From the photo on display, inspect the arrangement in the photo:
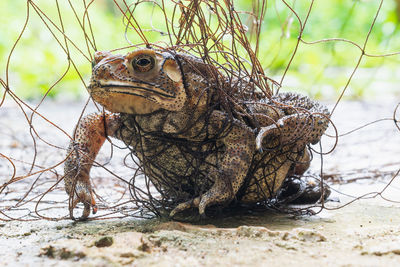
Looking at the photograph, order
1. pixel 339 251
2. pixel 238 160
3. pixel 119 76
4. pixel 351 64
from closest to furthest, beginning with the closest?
1. pixel 339 251
2. pixel 119 76
3. pixel 238 160
4. pixel 351 64

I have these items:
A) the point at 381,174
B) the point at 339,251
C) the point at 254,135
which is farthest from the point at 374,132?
the point at 339,251

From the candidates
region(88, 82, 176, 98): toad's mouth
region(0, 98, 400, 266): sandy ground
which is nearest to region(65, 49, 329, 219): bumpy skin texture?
region(88, 82, 176, 98): toad's mouth

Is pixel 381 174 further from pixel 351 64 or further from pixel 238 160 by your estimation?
pixel 351 64

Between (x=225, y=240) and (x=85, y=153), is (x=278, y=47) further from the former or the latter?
(x=225, y=240)

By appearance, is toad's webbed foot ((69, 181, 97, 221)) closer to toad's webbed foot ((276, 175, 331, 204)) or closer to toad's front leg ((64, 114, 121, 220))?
toad's front leg ((64, 114, 121, 220))

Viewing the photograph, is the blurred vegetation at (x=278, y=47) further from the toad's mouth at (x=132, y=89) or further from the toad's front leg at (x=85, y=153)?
the toad's mouth at (x=132, y=89)

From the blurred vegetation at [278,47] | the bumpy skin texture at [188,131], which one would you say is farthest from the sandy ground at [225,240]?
the blurred vegetation at [278,47]
